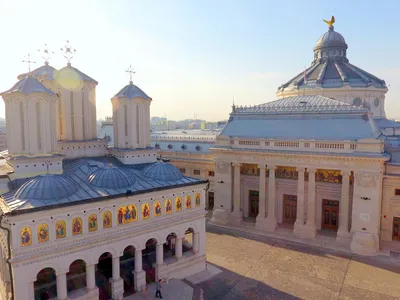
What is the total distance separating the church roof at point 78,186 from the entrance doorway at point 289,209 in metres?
17.1

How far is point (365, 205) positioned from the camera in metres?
36.0

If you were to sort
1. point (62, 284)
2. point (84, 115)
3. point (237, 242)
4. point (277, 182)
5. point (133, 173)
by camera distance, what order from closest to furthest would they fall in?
point (62, 284), point (133, 173), point (84, 115), point (237, 242), point (277, 182)

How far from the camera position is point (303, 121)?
135 ft

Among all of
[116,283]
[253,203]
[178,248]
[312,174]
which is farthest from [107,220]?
[253,203]

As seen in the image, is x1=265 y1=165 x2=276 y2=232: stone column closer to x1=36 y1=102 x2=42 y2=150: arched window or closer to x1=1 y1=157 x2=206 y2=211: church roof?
x1=1 y1=157 x2=206 y2=211: church roof

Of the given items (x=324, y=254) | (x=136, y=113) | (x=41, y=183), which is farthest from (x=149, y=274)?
(x=324, y=254)

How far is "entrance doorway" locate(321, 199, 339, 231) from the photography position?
40219 mm

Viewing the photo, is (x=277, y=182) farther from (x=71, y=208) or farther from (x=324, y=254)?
(x=71, y=208)

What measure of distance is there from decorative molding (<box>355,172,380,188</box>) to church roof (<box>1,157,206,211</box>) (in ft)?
59.9

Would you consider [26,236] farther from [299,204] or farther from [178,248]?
[299,204]

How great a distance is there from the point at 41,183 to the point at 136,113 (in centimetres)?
1352

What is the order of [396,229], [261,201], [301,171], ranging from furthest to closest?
1. [261,201]
2. [301,171]
3. [396,229]

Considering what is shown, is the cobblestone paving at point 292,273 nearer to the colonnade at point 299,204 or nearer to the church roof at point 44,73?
the colonnade at point 299,204

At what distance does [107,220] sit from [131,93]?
1470 cm
